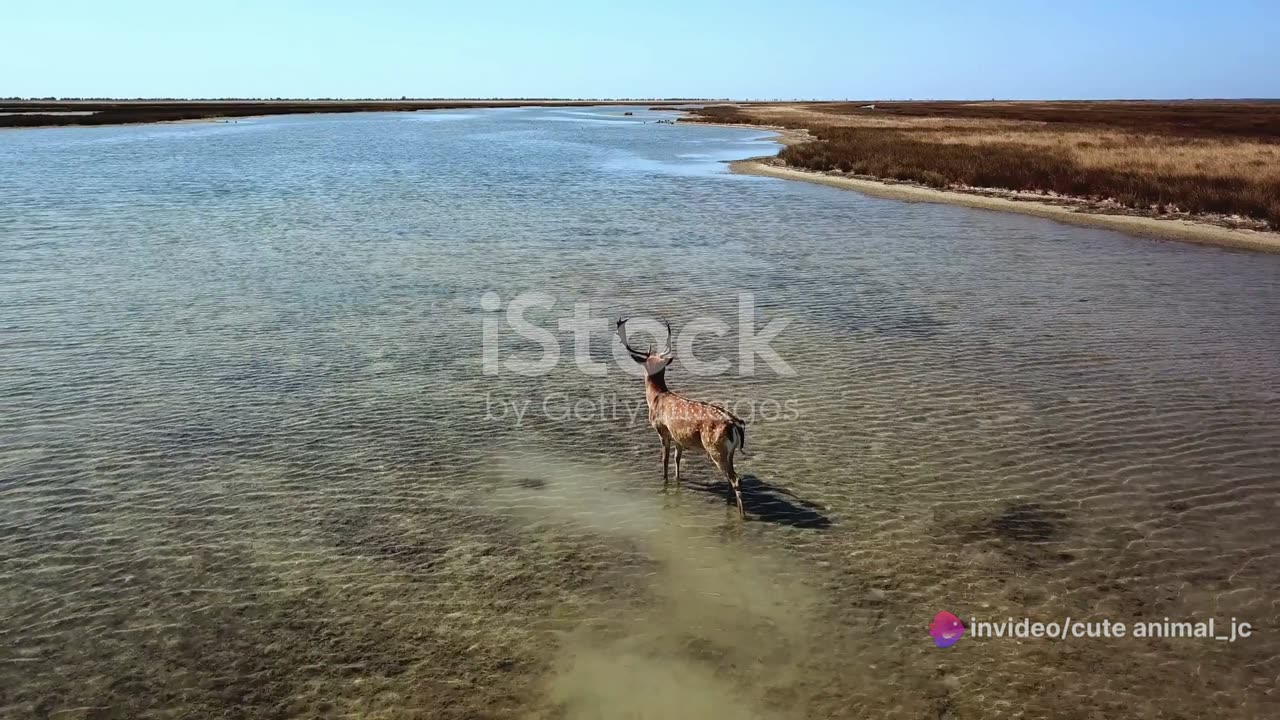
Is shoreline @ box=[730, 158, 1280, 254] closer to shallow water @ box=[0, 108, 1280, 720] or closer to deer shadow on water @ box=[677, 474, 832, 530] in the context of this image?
shallow water @ box=[0, 108, 1280, 720]

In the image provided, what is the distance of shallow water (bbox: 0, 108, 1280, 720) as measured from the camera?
6.09 meters

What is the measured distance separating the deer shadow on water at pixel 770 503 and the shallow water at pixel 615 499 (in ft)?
0.12

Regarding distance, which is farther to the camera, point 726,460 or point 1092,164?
point 1092,164

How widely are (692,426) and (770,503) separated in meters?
1.17

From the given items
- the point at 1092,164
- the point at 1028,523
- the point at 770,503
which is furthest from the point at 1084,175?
the point at 770,503

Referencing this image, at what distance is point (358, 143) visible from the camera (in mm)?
73188

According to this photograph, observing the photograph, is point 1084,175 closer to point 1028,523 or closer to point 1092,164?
point 1092,164

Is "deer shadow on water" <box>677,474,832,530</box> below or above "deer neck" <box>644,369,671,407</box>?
below

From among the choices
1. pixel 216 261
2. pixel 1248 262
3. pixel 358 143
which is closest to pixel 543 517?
pixel 216 261

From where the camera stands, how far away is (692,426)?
8500 millimetres

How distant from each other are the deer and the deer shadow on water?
145 millimetres

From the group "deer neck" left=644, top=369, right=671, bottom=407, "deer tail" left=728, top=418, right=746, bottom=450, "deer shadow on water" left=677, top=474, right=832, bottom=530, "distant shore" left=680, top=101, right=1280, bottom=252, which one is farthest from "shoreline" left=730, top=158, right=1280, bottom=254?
"deer tail" left=728, top=418, right=746, bottom=450

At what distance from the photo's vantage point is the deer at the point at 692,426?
821 cm

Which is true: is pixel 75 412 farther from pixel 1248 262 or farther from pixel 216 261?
pixel 1248 262
